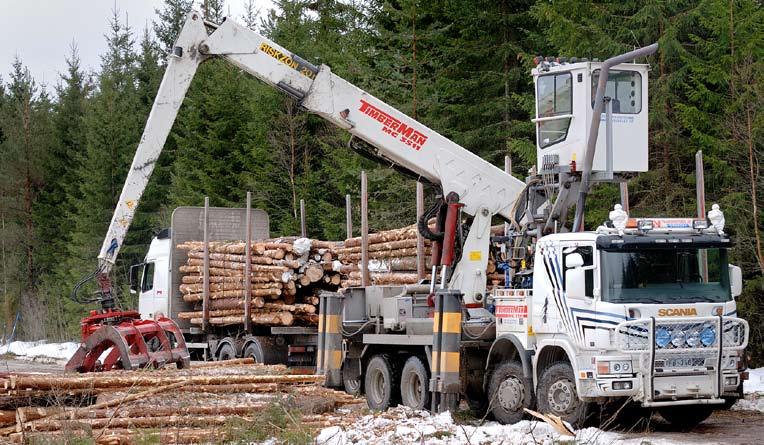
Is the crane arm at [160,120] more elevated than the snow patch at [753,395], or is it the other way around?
the crane arm at [160,120]

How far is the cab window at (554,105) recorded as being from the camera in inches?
586

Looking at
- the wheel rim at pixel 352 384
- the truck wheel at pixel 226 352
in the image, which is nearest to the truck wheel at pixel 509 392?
the wheel rim at pixel 352 384

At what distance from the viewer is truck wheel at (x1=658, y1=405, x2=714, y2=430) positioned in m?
13.5

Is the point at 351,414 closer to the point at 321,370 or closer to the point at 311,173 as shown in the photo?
the point at 321,370

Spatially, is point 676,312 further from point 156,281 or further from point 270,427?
point 156,281

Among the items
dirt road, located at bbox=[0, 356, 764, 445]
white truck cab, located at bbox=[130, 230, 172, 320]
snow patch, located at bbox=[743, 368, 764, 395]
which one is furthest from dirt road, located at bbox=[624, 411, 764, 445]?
white truck cab, located at bbox=[130, 230, 172, 320]

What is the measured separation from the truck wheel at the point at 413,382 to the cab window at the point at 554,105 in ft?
12.0

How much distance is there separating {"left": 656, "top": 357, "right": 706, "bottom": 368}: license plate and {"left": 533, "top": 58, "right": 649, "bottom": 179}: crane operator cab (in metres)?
3.18

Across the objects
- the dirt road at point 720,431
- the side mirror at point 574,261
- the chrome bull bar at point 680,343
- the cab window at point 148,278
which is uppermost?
the cab window at point 148,278

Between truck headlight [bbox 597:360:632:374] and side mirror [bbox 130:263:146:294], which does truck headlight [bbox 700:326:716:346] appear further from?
side mirror [bbox 130:263:146:294]

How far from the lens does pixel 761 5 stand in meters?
21.8

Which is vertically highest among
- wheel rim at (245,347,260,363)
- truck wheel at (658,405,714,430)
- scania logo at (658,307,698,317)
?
scania logo at (658,307,698,317)

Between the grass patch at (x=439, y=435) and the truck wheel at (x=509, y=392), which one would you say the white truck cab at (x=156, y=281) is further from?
the grass patch at (x=439, y=435)

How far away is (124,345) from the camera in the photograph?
1758 centimetres
